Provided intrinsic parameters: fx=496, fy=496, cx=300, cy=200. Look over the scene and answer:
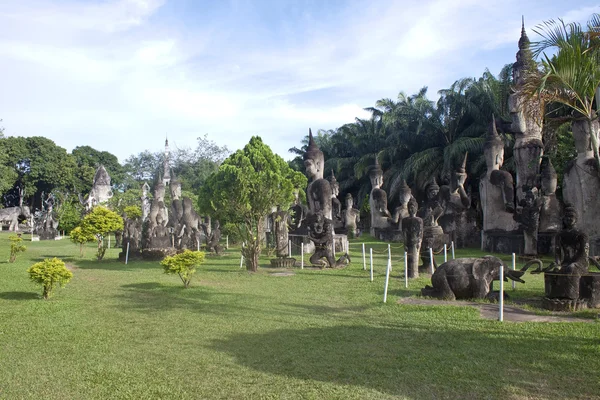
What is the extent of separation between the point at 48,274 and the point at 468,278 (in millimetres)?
8829

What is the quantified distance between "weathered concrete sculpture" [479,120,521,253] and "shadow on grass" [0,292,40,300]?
16.5m

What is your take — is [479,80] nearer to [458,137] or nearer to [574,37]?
[458,137]

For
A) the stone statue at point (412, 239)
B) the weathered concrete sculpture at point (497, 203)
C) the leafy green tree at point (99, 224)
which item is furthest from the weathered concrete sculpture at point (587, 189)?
the leafy green tree at point (99, 224)

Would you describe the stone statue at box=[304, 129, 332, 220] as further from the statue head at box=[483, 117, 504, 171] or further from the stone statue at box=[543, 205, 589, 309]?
the stone statue at box=[543, 205, 589, 309]

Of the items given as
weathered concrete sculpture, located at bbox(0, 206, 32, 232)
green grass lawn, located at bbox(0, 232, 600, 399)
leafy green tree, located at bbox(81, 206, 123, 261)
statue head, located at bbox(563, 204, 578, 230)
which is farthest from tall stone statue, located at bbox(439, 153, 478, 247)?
weathered concrete sculpture, located at bbox(0, 206, 32, 232)

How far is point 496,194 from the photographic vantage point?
69.6 ft

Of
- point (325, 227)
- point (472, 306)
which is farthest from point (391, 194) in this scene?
point (472, 306)

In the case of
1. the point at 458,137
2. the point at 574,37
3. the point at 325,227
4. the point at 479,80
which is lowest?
the point at 325,227

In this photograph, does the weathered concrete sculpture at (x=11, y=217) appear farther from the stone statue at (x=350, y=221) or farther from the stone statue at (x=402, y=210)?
the stone statue at (x=402, y=210)

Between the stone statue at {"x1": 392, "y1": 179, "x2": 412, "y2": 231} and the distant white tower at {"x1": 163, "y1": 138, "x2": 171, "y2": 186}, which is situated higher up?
the distant white tower at {"x1": 163, "y1": 138, "x2": 171, "y2": 186}

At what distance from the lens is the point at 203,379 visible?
566cm

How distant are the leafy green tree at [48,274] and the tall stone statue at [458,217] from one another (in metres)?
17.1

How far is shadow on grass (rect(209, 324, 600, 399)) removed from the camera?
208 inches

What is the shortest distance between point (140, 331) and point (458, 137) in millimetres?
32283
